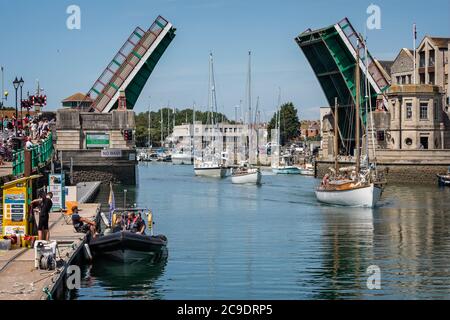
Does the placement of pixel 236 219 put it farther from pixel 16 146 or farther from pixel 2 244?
pixel 2 244

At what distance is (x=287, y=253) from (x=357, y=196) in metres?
15.3

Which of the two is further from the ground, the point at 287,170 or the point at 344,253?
the point at 287,170

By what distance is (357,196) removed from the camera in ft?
128

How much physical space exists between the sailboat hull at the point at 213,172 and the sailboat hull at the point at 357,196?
1244 inches

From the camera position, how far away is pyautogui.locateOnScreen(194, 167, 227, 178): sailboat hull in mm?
72125

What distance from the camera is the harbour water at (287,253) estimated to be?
18.3 m

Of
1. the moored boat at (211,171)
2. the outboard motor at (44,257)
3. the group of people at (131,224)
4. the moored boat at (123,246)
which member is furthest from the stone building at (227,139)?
the outboard motor at (44,257)

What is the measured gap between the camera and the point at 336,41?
50.8 metres

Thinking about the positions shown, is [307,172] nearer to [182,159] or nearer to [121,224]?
[182,159]

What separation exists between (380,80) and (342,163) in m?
9.95

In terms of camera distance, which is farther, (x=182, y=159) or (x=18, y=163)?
(x=182, y=159)

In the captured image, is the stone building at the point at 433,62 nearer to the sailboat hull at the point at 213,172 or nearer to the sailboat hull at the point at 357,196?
the sailboat hull at the point at 213,172

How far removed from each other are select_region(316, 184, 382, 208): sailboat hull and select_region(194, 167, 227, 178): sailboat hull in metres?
31.6

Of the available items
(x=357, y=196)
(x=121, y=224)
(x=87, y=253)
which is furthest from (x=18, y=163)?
(x=357, y=196)
